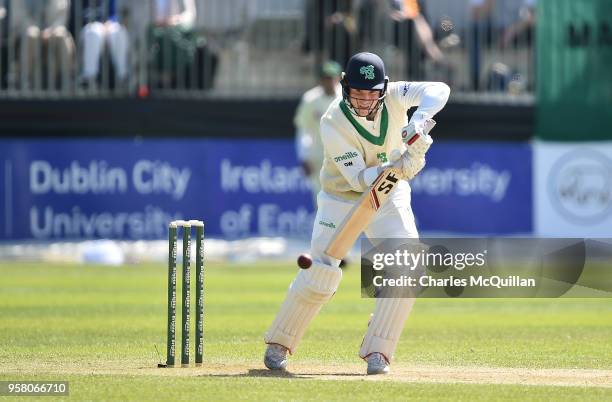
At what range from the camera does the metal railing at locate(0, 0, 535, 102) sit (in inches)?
794

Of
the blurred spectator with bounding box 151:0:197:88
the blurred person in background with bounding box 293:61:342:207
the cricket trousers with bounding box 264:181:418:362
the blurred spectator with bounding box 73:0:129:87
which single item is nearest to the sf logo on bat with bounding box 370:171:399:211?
the cricket trousers with bounding box 264:181:418:362

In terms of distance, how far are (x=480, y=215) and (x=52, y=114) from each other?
6155 millimetres

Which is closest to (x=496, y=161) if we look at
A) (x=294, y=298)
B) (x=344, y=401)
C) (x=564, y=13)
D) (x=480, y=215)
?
(x=480, y=215)

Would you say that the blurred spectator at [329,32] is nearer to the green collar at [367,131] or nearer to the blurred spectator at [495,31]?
the blurred spectator at [495,31]

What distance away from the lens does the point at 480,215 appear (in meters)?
20.2

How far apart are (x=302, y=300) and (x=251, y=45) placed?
11825mm

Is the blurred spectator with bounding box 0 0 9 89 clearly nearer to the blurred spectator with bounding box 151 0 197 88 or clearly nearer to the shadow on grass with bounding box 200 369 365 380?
the blurred spectator with bounding box 151 0 197 88

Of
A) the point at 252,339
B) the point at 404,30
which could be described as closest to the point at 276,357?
the point at 252,339

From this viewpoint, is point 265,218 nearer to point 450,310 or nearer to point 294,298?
point 450,310

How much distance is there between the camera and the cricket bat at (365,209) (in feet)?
28.7

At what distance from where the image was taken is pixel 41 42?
2012 centimetres

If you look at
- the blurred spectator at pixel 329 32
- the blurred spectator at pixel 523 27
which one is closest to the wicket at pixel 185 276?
the blurred spectator at pixel 329 32

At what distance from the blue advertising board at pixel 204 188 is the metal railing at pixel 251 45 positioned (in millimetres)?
889

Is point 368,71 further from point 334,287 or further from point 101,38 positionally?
point 101,38
